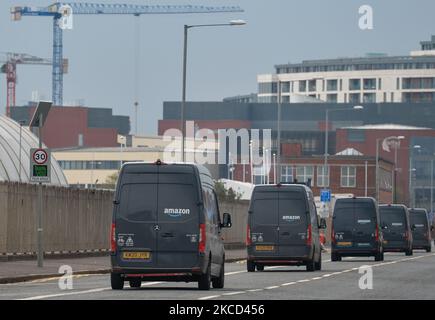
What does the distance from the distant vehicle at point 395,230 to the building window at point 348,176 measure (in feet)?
274

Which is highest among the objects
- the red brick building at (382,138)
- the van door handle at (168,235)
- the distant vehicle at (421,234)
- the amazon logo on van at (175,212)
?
the red brick building at (382,138)

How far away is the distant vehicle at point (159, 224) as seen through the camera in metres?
29.3

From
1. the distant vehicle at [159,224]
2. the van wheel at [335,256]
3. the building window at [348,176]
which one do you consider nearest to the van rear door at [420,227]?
the van wheel at [335,256]

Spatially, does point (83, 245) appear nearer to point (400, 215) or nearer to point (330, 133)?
point (400, 215)

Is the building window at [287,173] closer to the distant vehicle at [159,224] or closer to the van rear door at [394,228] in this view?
the van rear door at [394,228]

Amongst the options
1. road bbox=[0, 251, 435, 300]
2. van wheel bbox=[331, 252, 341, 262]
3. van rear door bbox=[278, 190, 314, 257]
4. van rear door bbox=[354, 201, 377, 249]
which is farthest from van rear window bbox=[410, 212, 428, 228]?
road bbox=[0, 251, 435, 300]

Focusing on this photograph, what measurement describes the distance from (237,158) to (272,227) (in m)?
121

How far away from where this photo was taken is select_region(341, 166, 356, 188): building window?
154m

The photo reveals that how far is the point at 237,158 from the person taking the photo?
164750mm

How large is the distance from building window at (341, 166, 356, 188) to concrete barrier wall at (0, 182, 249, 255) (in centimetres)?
9793

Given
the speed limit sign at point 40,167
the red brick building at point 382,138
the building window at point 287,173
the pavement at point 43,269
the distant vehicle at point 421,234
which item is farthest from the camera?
the red brick building at point 382,138

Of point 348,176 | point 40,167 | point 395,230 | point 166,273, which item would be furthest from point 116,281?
point 348,176

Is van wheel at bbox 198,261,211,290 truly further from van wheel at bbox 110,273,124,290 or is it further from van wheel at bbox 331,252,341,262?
van wheel at bbox 331,252,341,262

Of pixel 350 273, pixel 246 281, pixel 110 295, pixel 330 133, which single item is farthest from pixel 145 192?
pixel 330 133
